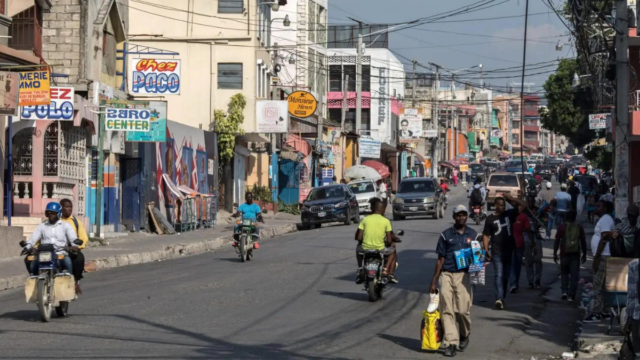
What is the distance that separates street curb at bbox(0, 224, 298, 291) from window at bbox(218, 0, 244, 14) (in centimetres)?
1471

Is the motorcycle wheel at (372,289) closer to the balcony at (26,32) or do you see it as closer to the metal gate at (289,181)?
the balcony at (26,32)

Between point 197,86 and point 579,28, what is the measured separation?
28.4 meters

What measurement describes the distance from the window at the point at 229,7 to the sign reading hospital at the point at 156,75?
15855 millimetres

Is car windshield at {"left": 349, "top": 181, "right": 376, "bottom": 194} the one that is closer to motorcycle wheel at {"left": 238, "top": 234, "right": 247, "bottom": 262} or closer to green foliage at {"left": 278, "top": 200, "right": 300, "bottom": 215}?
green foliage at {"left": 278, "top": 200, "right": 300, "bottom": 215}

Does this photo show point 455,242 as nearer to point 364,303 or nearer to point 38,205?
point 364,303

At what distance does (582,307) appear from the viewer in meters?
17.3

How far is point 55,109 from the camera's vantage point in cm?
2566

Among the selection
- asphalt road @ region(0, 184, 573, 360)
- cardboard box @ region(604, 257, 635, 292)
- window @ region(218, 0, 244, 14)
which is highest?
window @ region(218, 0, 244, 14)

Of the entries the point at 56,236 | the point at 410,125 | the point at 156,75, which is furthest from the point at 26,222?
the point at 410,125

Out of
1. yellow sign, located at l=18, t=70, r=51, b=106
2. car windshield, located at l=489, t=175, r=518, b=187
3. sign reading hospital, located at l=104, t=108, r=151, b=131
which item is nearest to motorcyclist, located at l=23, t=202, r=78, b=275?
yellow sign, located at l=18, t=70, r=51, b=106

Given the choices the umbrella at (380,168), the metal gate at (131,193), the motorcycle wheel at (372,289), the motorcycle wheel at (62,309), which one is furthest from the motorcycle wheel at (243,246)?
the umbrella at (380,168)

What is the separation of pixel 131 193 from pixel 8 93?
12.1 m

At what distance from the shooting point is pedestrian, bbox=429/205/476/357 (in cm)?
1228

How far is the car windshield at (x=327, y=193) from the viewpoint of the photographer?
A: 41.9m
